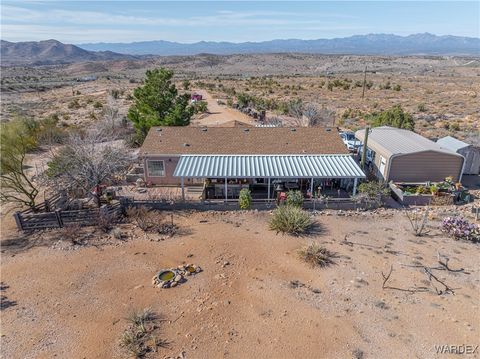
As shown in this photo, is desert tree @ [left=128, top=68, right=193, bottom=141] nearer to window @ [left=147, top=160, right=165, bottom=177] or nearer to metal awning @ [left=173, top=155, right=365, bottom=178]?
window @ [left=147, top=160, right=165, bottom=177]

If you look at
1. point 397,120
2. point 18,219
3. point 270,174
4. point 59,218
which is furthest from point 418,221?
point 18,219

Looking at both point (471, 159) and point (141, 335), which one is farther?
point (471, 159)

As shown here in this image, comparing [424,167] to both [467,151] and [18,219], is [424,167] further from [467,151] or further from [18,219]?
[18,219]

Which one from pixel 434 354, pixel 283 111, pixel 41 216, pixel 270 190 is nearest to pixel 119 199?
pixel 41 216

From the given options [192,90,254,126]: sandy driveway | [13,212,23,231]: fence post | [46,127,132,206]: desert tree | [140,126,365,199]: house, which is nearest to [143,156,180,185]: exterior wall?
[140,126,365,199]: house

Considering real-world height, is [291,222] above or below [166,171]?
below

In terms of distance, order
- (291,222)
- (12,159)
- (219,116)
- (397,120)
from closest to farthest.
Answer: (291,222) → (12,159) → (397,120) → (219,116)

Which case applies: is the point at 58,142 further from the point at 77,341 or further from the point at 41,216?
the point at 77,341

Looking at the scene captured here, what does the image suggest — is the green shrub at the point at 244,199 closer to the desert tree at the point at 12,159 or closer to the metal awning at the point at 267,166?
the metal awning at the point at 267,166
